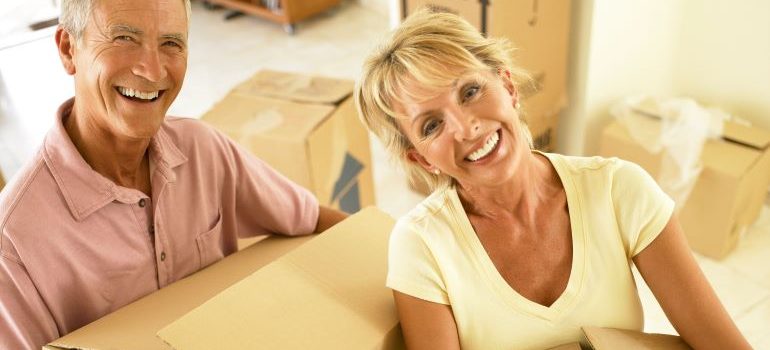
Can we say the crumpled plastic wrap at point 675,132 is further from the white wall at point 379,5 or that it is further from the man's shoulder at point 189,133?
the white wall at point 379,5

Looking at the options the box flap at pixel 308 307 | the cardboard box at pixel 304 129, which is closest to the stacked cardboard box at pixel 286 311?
the box flap at pixel 308 307

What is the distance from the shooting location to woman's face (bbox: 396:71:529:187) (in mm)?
1073

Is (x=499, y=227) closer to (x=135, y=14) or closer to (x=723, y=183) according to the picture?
(x=135, y=14)

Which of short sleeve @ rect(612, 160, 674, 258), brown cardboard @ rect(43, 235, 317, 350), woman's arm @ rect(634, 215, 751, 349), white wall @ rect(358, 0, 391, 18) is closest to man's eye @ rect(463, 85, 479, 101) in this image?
short sleeve @ rect(612, 160, 674, 258)

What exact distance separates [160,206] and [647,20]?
1.94 meters

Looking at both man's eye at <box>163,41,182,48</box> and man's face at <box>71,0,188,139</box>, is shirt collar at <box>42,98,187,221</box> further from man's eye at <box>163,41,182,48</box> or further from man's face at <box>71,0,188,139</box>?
man's eye at <box>163,41,182,48</box>

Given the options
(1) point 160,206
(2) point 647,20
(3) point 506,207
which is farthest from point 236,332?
(2) point 647,20

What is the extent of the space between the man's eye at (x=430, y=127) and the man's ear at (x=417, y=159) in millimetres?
73

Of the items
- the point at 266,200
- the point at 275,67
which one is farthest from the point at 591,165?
the point at 275,67

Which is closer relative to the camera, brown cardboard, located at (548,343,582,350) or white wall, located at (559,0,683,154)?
brown cardboard, located at (548,343,582,350)

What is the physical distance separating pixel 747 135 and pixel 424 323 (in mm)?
1667

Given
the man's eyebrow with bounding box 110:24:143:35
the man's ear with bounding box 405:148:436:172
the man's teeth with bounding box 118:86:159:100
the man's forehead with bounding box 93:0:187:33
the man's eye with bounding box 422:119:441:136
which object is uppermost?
the man's forehead with bounding box 93:0:187:33

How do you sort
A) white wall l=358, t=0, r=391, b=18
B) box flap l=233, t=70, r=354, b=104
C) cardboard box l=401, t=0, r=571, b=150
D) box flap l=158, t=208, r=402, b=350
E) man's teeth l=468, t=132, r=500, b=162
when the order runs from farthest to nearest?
white wall l=358, t=0, r=391, b=18, cardboard box l=401, t=0, r=571, b=150, box flap l=233, t=70, r=354, b=104, man's teeth l=468, t=132, r=500, b=162, box flap l=158, t=208, r=402, b=350

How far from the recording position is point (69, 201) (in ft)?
3.63
